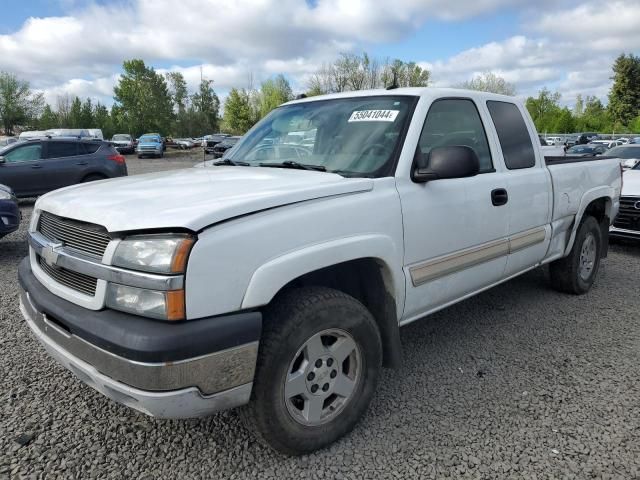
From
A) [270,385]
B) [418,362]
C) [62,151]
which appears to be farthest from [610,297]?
[62,151]

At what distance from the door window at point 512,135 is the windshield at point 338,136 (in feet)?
3.30

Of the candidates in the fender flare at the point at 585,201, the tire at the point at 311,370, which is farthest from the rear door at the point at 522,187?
the tire at the point at 311,370

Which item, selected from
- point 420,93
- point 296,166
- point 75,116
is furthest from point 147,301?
point 75,116

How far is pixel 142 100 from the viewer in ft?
221

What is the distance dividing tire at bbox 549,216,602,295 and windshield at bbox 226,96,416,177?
2.67 m

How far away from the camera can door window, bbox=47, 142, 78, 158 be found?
480 inches

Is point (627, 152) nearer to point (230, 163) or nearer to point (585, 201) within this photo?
point (585, 201)

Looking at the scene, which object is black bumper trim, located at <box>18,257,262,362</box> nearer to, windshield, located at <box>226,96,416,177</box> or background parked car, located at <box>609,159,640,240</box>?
windshield, located at <box>226,96,416,177</box>

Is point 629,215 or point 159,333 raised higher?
point 159,333

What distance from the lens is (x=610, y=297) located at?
488 cm

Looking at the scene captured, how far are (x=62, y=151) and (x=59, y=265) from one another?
1163cm

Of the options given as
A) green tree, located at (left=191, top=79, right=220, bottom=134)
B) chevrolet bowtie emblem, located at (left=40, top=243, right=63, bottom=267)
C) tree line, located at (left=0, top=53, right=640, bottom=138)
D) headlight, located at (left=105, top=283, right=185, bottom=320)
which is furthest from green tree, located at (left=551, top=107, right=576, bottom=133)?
headlight, located at (left=105, top=283, right=185, bottom=320)

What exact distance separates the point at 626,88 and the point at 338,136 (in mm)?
65702

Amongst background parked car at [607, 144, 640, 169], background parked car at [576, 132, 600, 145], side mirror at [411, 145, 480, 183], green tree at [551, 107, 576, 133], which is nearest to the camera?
side mirror at [411, 145, 480, 183]
